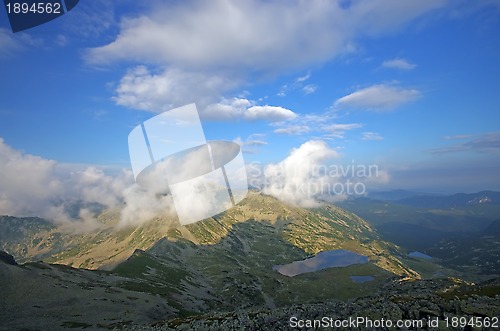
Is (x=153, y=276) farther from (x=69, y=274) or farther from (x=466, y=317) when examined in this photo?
(x=466, y=317)

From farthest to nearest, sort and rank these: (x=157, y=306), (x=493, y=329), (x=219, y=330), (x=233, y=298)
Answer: (x=233, y=298) → (x=157, y=306) → (x=219, y=330) → (x=493, y=329)

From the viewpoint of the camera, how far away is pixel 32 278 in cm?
9862

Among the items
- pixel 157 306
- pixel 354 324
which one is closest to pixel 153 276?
pixel 157 306

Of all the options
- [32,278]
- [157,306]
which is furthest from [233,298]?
[32,278]

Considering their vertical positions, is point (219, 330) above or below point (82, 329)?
above

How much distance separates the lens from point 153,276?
181 m

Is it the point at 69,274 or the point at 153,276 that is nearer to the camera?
the point at 69,274

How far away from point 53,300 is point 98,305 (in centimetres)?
1250

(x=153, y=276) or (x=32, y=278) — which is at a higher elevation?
(x=32, y=278)

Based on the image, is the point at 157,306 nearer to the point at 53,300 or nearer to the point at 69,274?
the point at 53,300

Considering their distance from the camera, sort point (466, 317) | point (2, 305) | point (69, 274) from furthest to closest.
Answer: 1. point (69, 274)
2. point (2, 305)
3. point (466, 317)

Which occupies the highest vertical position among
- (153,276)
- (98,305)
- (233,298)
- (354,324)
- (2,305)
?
(354,324)

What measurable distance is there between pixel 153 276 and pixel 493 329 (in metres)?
177

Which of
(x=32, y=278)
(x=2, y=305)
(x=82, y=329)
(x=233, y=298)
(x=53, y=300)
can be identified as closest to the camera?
(x=82, y=329)
